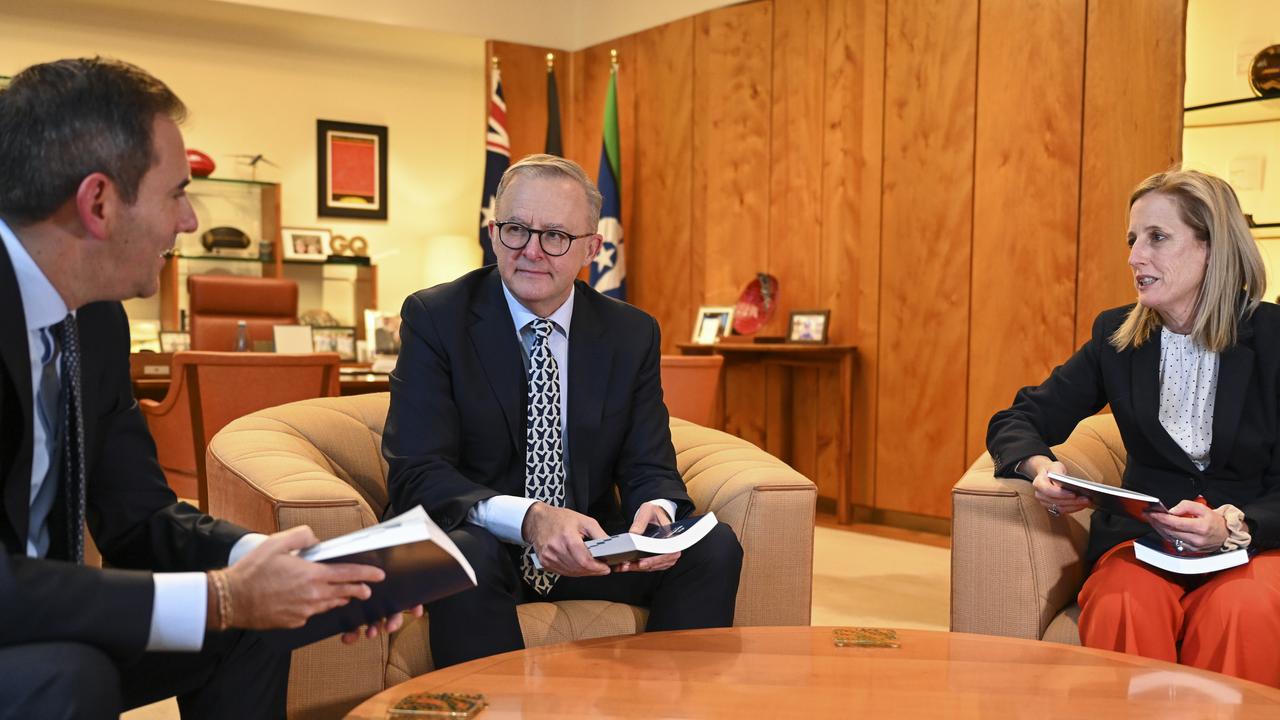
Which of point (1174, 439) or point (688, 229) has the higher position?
point (688, 229)

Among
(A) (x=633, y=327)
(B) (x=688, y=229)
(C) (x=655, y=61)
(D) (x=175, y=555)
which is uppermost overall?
(C) (x=655, y=61)

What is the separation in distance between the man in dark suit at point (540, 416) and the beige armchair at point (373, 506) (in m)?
Result: 0.10

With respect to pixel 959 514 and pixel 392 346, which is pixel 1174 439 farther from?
pixel 392 346

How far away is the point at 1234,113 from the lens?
4523 mm

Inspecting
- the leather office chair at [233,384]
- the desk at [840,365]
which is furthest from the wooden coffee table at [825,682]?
the desk at [840,365]

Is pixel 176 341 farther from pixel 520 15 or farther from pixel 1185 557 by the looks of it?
pixel 1185 557

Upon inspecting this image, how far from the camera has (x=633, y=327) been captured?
2.58 m

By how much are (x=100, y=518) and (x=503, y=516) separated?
27.0 inches

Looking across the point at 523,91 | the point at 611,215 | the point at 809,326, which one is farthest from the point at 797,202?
the point at 523,91

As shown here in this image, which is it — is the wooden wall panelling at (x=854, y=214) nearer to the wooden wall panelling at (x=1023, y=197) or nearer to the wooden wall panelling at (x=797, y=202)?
the wooden wall panelling at (x=797, y=202)

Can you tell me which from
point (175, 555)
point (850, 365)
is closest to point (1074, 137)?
point (850, 365)

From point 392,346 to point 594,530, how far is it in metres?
3.97

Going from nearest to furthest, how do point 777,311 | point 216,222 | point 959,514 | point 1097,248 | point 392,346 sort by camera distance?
point 959,514, point 1097,248, point 392,346, point 777,311, point 216,222

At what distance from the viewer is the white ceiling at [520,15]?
23.8 ft
